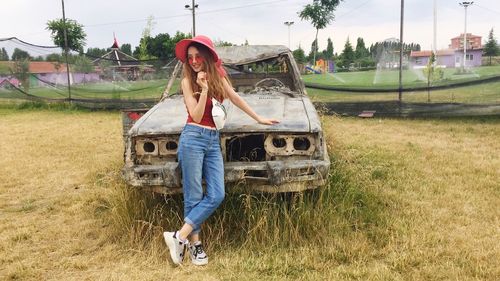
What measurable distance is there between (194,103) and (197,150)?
1.00 feet

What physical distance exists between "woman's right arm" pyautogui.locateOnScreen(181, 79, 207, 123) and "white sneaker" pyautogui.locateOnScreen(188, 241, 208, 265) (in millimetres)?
841

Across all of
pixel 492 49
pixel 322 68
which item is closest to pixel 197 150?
pixel 492 49

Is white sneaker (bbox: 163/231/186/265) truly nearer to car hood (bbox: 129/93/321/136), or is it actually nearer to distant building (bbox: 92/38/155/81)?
car hood (bbox: 129/93/321/136)

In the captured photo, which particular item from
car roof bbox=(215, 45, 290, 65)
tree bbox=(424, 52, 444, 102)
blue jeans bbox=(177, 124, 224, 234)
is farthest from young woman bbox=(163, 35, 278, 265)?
tree bbox=(424, 52, 444, 102)

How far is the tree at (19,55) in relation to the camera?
14977 mm

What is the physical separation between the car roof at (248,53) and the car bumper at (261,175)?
2.57 metres

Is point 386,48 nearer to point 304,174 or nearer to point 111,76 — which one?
point 111,76

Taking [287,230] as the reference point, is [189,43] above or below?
above

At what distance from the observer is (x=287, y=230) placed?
3.41 meters

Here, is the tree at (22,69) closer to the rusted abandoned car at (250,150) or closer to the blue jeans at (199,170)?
the rusted abandoned car at (250,150)

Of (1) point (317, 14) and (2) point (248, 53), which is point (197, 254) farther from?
(1) point (317, 14)

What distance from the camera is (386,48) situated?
531 inches

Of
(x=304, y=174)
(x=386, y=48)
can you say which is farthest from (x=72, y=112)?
(x=304, y=174)

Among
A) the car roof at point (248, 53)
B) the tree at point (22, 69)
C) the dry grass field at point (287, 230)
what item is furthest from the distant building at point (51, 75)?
the car roof at point (248, 53)
